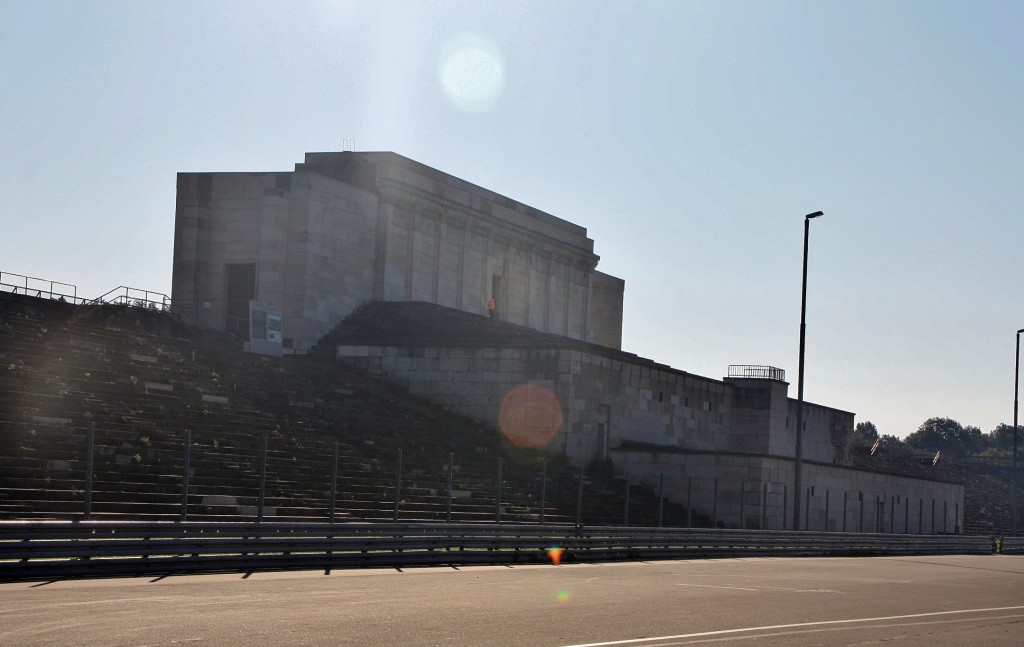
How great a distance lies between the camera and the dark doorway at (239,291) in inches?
2266

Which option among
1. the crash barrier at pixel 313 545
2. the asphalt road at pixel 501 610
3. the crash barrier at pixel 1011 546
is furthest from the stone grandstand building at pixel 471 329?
the asphalt road at pixel 501 610

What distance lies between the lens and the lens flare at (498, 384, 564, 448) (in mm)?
49156

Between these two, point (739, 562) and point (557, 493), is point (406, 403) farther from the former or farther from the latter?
point (739, 562)

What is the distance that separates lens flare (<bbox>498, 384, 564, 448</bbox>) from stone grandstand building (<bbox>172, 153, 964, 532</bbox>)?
9cm

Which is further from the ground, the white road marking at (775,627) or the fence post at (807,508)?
the white road marking at (775,627)

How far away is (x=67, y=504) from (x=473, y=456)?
1944 cm

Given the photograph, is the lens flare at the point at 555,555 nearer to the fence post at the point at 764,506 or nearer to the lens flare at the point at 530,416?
the fence post at the point at 764,506

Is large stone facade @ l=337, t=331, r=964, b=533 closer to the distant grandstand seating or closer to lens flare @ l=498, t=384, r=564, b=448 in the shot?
lens flare @ l=498, t=384, r=564, b=448

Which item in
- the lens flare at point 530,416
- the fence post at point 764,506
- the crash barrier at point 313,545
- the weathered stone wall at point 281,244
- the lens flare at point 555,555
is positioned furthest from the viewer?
the weathered stone wall at point 281,244

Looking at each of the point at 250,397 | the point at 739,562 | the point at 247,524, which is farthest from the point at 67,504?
the point at 739,562

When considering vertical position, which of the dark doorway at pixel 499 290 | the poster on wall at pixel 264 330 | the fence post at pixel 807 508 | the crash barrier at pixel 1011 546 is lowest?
the crash barrier at pixel 1011 546

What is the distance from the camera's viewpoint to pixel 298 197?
56.8m

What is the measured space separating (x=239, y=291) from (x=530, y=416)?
1594 cm

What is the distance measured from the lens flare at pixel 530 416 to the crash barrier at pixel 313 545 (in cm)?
1181
